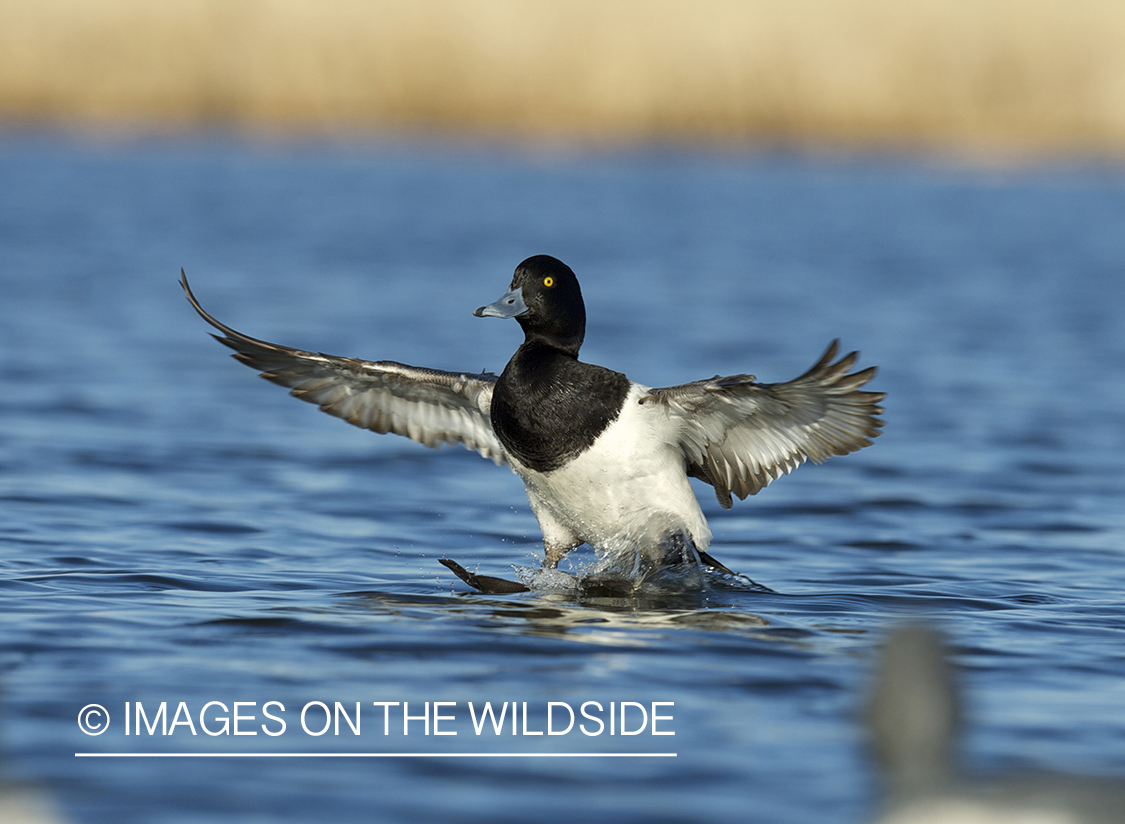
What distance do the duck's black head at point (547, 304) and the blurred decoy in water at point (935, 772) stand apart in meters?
3.85

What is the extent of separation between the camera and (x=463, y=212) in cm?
2766

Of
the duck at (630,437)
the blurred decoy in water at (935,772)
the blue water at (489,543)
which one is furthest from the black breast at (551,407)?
the blurred decoy in water at (935,772)

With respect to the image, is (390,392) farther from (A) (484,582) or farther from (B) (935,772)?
(B) (935,772)

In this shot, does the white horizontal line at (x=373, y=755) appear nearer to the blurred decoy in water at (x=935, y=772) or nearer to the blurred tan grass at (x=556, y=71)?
the blurred decoy in water at (x=935, y=772)

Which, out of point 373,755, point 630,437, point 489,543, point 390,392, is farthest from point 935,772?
point 489,543

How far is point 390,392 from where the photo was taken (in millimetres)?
7680

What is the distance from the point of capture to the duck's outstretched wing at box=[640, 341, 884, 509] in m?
6.33

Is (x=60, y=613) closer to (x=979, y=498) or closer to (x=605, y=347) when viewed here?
(x=979, y=498)

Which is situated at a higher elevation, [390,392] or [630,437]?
[390,392]

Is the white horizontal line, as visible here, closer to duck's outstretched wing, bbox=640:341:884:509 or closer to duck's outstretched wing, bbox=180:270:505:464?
duck's outstretched wing, bbox=640:341:884:509

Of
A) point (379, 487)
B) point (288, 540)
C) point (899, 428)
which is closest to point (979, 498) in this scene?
point (899, 428)

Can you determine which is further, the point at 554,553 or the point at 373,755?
the point at 554,553

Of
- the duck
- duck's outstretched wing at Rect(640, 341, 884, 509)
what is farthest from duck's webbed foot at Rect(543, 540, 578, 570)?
duck's outstretched wing at Rect(640, 341, 884, 509)

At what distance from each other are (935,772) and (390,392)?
4916 millimetres
